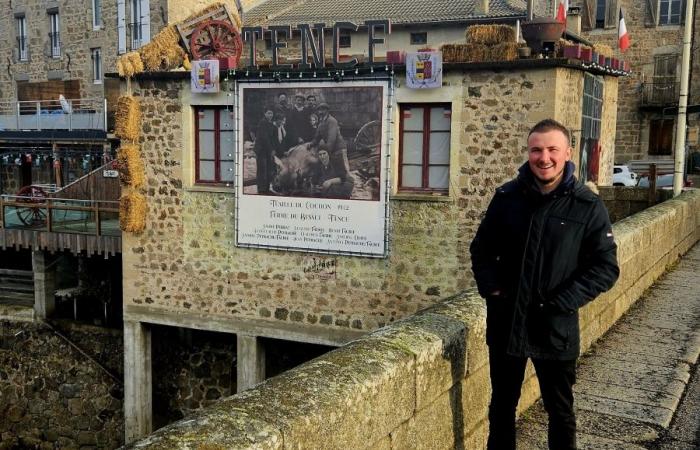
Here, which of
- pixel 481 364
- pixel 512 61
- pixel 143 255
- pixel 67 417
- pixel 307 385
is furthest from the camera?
pixel 67 417

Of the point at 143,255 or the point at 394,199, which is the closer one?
the point at 394,199

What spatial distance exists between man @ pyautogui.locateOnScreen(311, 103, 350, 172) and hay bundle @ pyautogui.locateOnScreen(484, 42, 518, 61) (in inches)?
95.9

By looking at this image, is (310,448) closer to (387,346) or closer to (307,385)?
(307,385)

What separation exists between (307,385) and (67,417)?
14.2 m

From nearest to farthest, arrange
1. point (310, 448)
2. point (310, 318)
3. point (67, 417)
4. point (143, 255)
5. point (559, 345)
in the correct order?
point (310, 448) < point (559, 345) < point (310, 318) < point (143, 255) < point (67, 417)

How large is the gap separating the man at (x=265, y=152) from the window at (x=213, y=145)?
531 mm

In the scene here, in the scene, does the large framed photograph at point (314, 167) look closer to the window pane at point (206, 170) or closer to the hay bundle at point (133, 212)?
the window pane at point (206, 170)

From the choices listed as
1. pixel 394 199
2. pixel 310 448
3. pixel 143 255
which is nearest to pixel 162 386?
pixel 143 255

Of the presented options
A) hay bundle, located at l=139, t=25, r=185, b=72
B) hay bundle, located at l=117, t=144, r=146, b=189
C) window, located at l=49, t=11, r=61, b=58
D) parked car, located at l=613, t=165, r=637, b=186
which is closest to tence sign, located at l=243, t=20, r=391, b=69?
hay bundle, located at l=139, t=25, r=185, b=72

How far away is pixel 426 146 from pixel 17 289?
11.0 m

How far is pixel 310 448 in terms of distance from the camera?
257 centimetres

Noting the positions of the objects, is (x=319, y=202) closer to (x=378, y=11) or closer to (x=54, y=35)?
(x=378, y=11)

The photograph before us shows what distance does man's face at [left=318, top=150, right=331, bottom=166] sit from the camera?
11.4 metres

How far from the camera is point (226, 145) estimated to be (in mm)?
12195
